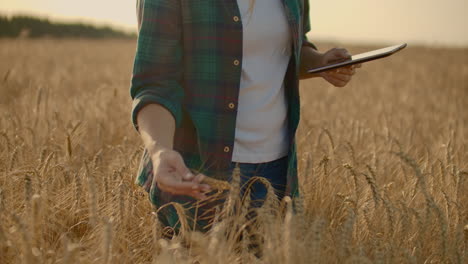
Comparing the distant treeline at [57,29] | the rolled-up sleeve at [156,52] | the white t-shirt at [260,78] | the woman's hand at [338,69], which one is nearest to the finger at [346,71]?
the woman's hand at [338,69]

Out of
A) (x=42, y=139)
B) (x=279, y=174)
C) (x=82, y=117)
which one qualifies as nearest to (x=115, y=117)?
(x=82, y=117)

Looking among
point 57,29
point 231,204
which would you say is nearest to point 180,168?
point 231,204

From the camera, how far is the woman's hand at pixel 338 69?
1.75 meters

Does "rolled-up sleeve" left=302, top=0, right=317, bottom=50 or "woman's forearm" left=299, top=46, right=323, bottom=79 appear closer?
"woman's forearm" left=299, top=46, right=323, bottom=79

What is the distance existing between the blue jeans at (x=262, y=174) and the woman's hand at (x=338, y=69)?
0.32 metres

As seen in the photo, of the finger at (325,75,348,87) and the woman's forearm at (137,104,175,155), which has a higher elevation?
the finger at (325,75,348,87)

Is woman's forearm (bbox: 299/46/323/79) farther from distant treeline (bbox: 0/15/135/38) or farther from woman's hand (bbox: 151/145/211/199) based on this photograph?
distant treeline (bbox: 0/15/135/38)

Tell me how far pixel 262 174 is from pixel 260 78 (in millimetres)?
317

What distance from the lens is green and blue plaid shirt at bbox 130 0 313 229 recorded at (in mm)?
1458

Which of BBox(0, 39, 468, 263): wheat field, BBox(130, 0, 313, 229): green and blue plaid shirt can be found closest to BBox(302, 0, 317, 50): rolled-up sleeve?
BBox(130, 0, 313, 229): green and blue plaid shirt

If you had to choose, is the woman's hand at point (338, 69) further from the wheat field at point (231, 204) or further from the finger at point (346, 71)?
the wheat field at point (231, 204)

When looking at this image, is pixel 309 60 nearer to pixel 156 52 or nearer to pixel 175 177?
pixel 156 52

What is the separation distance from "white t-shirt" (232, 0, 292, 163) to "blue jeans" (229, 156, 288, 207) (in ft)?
0.08

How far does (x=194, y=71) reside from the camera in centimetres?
155
